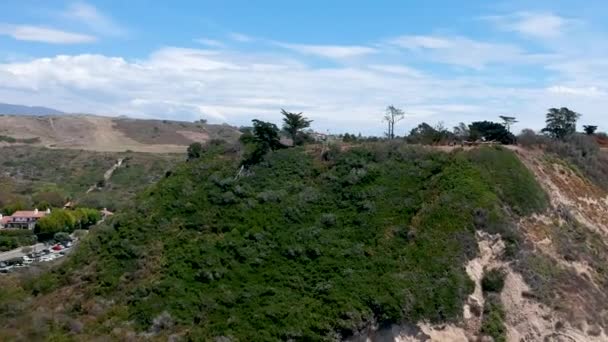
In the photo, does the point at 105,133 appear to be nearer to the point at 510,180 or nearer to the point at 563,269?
the point at 510,180

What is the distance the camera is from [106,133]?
455ft

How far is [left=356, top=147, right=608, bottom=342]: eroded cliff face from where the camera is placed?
26.3 meters

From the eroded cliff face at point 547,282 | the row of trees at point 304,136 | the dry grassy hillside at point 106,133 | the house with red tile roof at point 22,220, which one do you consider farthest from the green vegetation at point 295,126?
the dry grassy hillside at point 106,133

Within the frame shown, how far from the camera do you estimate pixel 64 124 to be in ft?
479

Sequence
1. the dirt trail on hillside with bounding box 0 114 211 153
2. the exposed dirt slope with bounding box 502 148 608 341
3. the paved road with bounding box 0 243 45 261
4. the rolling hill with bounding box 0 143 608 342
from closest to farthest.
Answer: the rolling hill with bounding box 0 143 608 342 → the exposed dirt slope with bounding box 502 148 608 341 → the paved road with bounding box 0 243 45 261 → the dirt trail on hillside with bounding box 0 114 211 153

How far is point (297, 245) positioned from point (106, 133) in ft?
382

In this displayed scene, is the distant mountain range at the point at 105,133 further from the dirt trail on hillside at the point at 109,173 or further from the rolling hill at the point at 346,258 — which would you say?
the rolling hill at the point at 346,258

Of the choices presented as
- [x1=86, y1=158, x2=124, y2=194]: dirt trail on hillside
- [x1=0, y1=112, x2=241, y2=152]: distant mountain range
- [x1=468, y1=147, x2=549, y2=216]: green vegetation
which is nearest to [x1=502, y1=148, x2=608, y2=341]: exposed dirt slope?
[x1=468, y1=147, x2=549, y2=216]: green vegetation

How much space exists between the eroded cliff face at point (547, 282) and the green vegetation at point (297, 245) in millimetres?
657

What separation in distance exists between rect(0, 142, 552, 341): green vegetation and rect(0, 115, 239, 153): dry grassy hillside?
7913 cm

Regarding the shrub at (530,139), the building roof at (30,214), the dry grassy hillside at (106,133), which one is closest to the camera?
the shrub at (530,139)

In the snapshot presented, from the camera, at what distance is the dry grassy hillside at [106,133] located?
123625 mm

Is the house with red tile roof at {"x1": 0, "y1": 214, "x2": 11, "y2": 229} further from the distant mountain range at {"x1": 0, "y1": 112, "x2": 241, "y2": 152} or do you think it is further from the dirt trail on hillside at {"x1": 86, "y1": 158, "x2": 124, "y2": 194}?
the distant mountain range at {"x1": 0, "y1": 112, "x2": 241, "y2": 152}

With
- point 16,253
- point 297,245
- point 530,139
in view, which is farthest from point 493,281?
point 16,253
